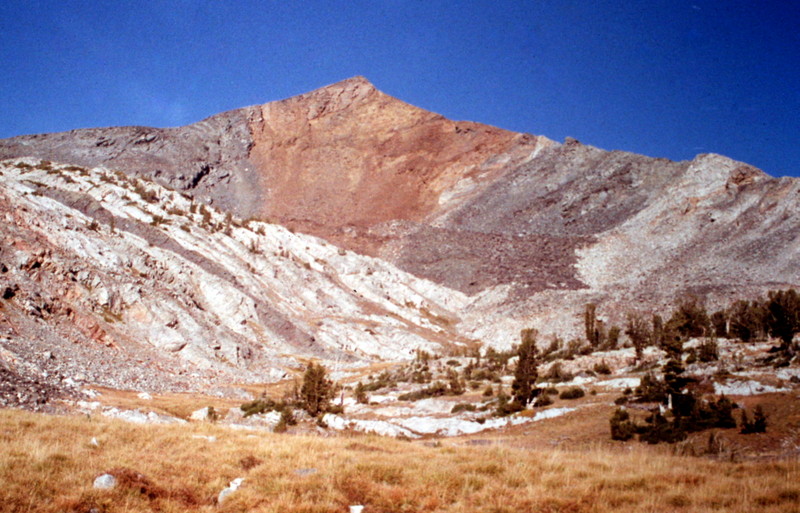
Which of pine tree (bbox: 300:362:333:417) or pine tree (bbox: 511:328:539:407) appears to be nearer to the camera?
pine tree (bbox: 511:328:539:407)

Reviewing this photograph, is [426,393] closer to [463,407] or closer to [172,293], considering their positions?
[463,407]

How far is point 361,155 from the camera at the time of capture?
117 meters

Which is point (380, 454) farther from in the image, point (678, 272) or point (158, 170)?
point (158, 170)

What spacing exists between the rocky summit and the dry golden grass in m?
9.69

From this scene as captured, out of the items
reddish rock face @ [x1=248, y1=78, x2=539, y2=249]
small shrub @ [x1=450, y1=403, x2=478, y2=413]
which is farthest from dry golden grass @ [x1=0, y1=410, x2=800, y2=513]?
reddish rock face @ [x1=248, y1=78, x2=539, y2=249]

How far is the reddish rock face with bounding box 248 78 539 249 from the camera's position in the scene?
101m

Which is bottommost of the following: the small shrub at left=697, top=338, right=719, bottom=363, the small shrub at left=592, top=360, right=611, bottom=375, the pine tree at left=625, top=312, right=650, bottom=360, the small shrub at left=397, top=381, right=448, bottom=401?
the small shrub at left=397, top=381, right=448, bottom=401

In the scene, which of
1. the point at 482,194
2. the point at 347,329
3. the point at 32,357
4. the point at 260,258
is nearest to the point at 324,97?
the point at 482,194

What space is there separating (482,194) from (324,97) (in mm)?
60715

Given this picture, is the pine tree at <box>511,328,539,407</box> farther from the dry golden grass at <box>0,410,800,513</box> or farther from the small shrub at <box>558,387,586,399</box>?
the dry golden grass at <box>0,410,800,513</box>

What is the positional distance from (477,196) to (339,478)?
8877 centimetres

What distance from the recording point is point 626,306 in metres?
47.9

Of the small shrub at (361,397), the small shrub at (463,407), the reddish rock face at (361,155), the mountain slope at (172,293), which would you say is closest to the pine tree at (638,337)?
the small shrub at (463,407)

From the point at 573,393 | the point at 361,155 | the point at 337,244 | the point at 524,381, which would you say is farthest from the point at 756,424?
the point at 361,155
